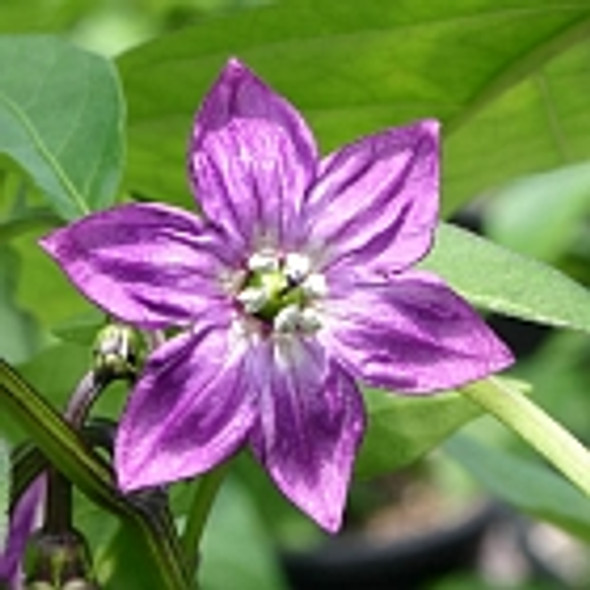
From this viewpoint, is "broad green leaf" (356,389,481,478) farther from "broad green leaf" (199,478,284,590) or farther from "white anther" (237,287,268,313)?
"broad green leaf" (199,478,284,590)

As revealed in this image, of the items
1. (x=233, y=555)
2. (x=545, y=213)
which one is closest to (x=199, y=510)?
(x=233, y=555)

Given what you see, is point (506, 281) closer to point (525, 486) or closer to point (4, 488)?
point (4, 488)

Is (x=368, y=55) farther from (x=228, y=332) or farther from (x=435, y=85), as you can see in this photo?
(x=228, y=332)

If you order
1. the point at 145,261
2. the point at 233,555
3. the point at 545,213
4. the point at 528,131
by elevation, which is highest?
the point at 145,261

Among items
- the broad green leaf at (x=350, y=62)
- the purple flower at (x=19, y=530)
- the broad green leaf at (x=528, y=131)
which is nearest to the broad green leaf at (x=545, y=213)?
the broad green leaf at (x=528, y=131)

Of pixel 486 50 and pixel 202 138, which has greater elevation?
pixel 202 138

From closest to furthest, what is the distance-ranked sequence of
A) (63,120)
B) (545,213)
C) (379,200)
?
(379,200)
(63,120)
(545,213)

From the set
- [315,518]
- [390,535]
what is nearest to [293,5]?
[315,518]
